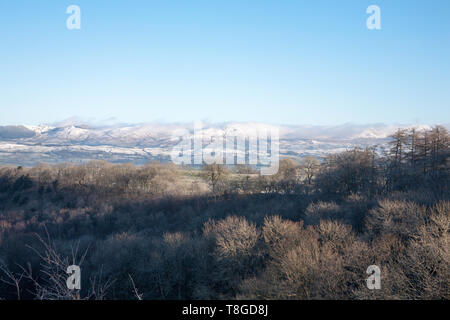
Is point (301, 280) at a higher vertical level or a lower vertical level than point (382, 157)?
lower

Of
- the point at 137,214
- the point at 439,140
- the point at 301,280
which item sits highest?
the point at 439,140

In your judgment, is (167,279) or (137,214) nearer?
(167,279)
